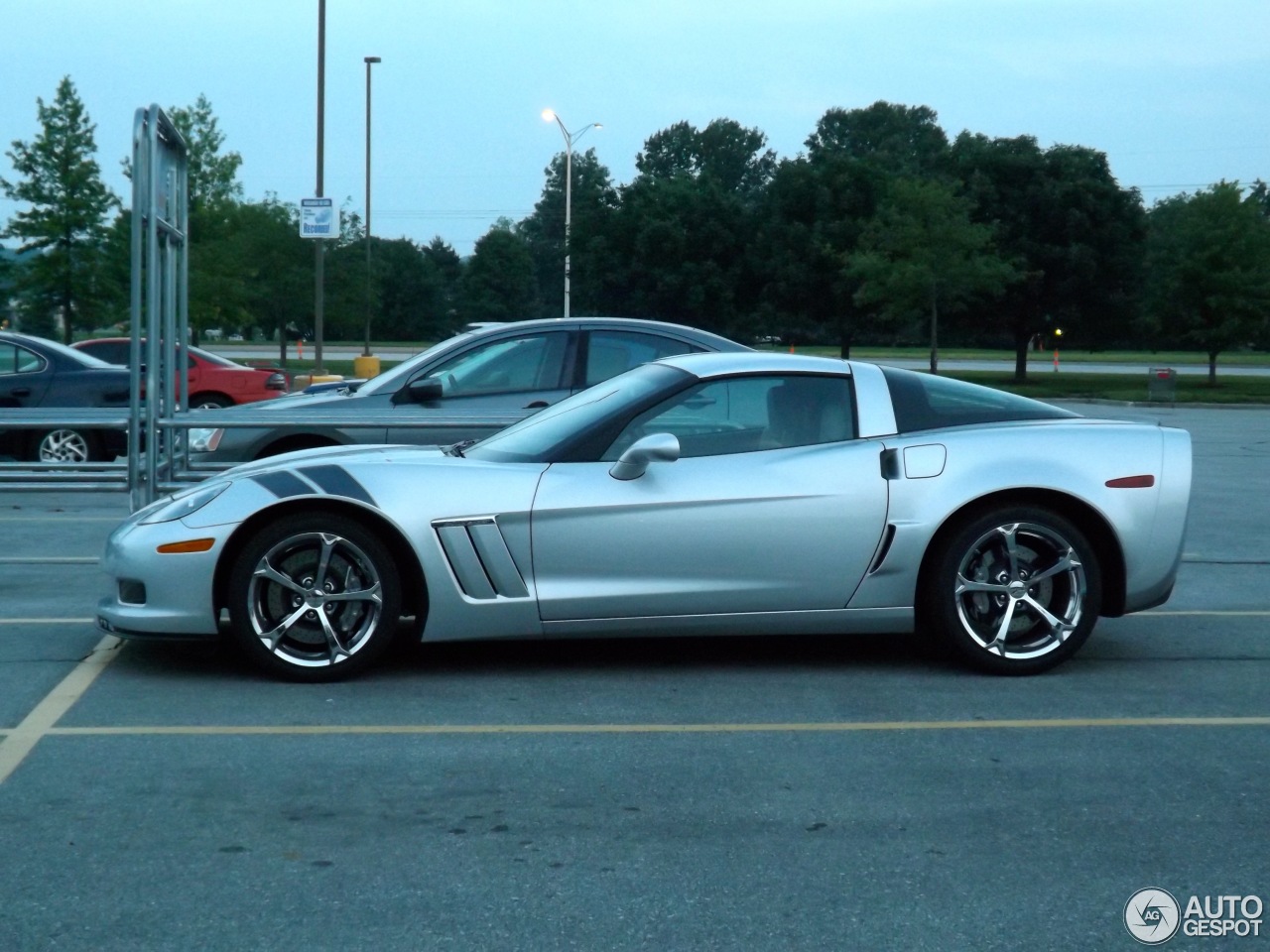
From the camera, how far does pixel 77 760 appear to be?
4.99 metres

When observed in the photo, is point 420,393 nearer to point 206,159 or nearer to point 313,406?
point 313,406

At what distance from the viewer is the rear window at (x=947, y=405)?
21.4ft

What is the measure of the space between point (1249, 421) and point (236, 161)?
4235 cm

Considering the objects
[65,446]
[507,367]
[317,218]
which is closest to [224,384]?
[65,446]

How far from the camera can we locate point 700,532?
6152 mm

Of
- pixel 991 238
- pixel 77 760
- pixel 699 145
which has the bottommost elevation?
pixel 77 760

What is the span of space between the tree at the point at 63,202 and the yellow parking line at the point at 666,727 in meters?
41.1

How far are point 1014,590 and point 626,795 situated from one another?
2.33 m

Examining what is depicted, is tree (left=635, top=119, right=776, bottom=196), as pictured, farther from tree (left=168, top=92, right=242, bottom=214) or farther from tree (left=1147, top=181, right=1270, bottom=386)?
tree (left=1147, top=181, right=1270, bottom=386)

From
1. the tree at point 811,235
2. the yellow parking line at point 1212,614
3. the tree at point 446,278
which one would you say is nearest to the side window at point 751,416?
the yellow parking line at point 1212,614

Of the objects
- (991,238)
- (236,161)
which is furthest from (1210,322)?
(236,161)

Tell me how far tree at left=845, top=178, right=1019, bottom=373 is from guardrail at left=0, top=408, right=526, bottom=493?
1362 inches

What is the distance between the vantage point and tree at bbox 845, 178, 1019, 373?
4466 cm

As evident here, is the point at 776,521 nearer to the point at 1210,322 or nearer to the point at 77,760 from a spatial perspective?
the point at 77,760
